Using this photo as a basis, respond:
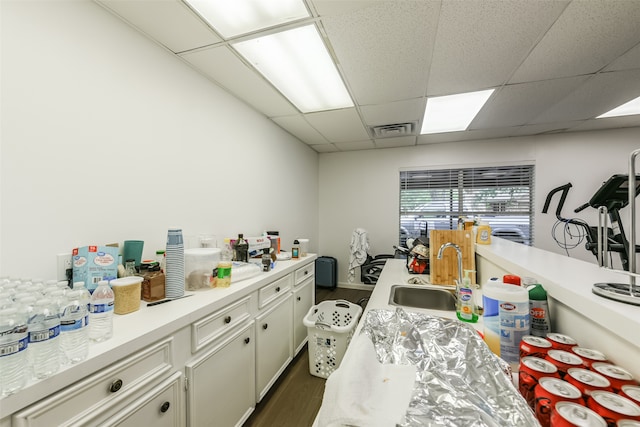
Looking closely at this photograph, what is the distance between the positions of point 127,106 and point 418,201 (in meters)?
3.81

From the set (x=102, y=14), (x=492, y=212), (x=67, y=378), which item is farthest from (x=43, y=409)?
(x=492, y=212)

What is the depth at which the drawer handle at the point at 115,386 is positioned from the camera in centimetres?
82

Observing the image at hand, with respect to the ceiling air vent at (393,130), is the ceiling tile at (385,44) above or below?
above

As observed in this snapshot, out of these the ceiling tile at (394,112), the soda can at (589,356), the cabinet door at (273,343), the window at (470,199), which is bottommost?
the cabinet door at (273,343)

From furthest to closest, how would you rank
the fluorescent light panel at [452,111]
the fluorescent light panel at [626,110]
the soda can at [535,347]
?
the fluorescent light panel at [626,110] < the fluorescent light panel at [452,111] < the soda can at [535,347]

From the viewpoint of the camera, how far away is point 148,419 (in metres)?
0.95

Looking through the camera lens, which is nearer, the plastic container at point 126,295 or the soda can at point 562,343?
the soda can at point 562,343

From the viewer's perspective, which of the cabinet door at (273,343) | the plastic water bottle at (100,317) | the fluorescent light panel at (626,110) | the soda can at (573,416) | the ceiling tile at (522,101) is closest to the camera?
the soda can at (573,416)

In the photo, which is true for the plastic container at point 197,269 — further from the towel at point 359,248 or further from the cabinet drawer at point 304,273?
the towel at point 359,248

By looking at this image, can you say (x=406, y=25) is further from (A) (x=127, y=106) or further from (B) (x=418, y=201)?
(B) (x=418, y=201)

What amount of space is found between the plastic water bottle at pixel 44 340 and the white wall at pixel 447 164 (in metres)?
3.82

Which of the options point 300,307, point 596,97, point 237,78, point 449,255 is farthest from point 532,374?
point 596,97

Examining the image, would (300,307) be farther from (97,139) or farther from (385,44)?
(385,44)

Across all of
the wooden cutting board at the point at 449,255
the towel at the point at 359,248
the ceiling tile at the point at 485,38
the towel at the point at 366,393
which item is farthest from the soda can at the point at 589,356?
the towel at the point at 359,248
